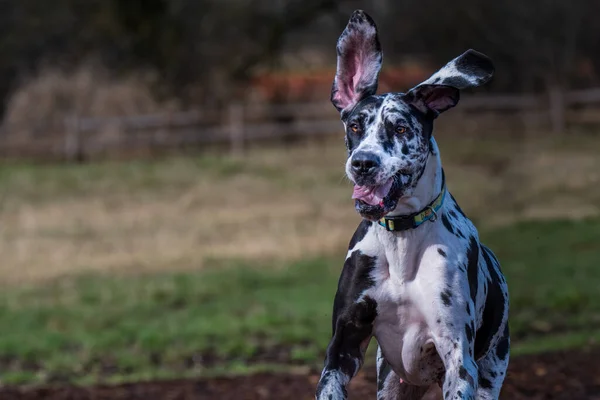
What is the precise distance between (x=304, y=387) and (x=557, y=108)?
21.9m

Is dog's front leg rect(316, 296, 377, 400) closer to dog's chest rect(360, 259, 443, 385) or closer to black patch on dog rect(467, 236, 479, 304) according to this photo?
dog's chest rect(360, 259, 443, 385)

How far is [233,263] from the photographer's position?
56.9ft

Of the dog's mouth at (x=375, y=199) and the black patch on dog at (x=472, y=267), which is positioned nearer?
the dog's mouth at (x=375, y=199)

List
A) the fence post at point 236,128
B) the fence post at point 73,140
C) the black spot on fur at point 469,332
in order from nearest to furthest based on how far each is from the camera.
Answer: the black spot on fur at point 469,332
the fence post at point 73,140
the fence post at point 236,128

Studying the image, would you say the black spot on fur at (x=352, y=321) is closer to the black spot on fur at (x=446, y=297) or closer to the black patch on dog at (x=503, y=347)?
the black spot on fur at (x=446, y=297)

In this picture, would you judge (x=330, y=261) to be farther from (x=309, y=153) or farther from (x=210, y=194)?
(x=309, y=153)

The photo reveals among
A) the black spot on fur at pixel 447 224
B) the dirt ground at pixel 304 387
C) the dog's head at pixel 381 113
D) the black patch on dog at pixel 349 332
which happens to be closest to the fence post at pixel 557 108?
the dirt ground at pixel 304 387

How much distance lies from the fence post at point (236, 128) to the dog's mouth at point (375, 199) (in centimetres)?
2417

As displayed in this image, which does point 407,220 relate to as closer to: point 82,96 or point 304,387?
point 304,387

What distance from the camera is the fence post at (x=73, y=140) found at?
1125 inches

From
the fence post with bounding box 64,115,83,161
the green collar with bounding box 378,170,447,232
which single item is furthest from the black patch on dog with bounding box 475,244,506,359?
the fence post with bounding box 64,115,83,161

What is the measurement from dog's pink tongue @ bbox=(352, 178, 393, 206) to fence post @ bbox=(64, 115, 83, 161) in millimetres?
24677

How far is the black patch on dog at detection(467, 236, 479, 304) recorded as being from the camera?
4871 millimetres

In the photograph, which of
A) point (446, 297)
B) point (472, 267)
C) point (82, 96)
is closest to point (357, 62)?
point (472, 267)
